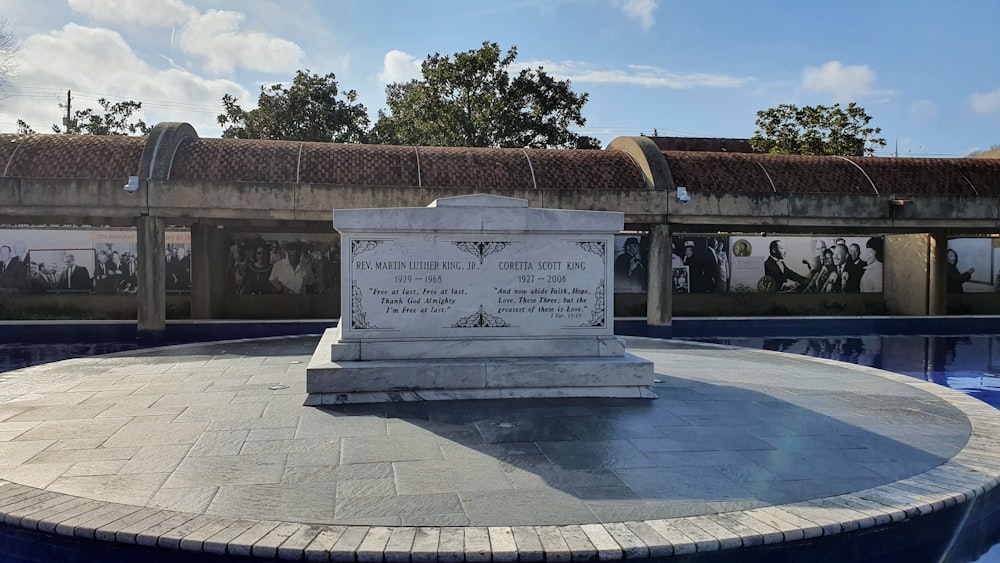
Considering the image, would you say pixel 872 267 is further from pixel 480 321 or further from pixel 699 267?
pixel 480 321

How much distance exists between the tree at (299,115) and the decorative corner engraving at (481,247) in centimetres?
2509

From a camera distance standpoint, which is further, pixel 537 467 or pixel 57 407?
pixel 57 407

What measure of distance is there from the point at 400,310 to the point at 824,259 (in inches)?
712

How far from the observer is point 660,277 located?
16.9 meters

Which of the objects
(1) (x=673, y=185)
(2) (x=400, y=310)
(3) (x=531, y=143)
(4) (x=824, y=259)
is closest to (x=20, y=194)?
(2) (x=400, y=310)

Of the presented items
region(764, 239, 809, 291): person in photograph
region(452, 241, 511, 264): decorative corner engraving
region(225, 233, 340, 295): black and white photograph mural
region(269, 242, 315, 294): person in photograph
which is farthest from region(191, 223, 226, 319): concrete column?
region(764, 239, 809, 291): person in photograph

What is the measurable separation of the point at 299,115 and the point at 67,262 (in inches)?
A: 539

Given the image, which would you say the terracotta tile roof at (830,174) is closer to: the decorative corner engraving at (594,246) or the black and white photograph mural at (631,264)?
the black and white photograph mural at (631,264)

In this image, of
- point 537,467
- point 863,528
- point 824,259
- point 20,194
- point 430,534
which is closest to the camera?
point 430,534

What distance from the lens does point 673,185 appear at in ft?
55.1

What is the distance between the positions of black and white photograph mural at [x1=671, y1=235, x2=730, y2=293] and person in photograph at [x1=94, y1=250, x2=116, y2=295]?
1577 cm

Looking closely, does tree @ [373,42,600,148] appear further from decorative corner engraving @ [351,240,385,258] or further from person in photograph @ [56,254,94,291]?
decorative corner engraving @ [351,240,385,258]

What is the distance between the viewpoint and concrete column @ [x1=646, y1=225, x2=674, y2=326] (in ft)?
54.9

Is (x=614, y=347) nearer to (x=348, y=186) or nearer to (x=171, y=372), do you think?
(x=171, y=372)
